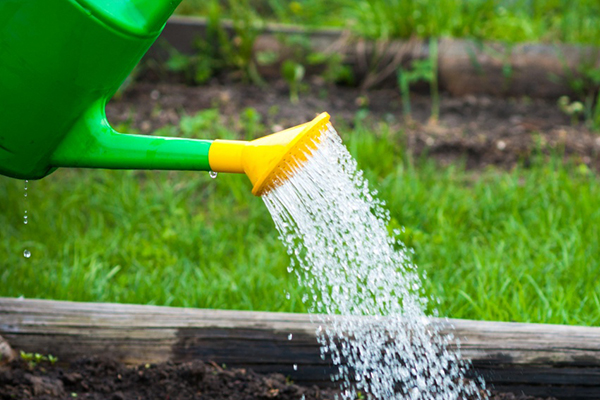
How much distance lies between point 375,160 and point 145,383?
1.59 m

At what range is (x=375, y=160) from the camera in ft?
9.98

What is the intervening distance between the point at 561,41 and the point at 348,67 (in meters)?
1.25

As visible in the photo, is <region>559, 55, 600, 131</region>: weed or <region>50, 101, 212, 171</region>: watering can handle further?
<region>559, 55, 600, 131</region>: weed

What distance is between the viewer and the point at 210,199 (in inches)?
120

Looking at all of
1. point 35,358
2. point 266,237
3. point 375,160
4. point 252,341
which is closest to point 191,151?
point 252,341

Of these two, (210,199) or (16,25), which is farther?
(210,199)

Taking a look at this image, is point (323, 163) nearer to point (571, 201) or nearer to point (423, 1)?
point (571, 201)

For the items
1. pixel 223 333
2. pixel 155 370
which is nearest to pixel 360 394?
pixel 223 333

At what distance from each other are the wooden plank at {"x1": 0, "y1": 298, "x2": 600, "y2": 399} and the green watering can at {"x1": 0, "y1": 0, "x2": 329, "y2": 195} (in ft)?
Result: 1.95

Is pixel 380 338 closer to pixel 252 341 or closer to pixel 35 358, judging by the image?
pixel 252 341

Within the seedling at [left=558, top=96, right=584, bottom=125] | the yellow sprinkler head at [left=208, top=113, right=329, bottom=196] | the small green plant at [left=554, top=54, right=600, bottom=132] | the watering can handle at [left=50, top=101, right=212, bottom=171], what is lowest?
the seedling at [left=558, top=96, right=584, bottom=125]

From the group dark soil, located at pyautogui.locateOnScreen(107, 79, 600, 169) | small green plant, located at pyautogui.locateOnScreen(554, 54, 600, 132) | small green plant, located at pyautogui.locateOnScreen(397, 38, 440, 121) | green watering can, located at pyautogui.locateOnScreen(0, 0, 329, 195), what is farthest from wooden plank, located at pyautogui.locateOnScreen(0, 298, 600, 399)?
small green plant, located at pyautogui.locateOnScreen(554, 54, 600, 132)

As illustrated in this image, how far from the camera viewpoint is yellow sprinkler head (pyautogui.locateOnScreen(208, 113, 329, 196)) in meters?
1.30

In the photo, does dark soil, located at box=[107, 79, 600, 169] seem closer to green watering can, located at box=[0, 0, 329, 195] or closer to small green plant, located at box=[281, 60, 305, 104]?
small green plant, located at box=[281, 60, 305, 104]
